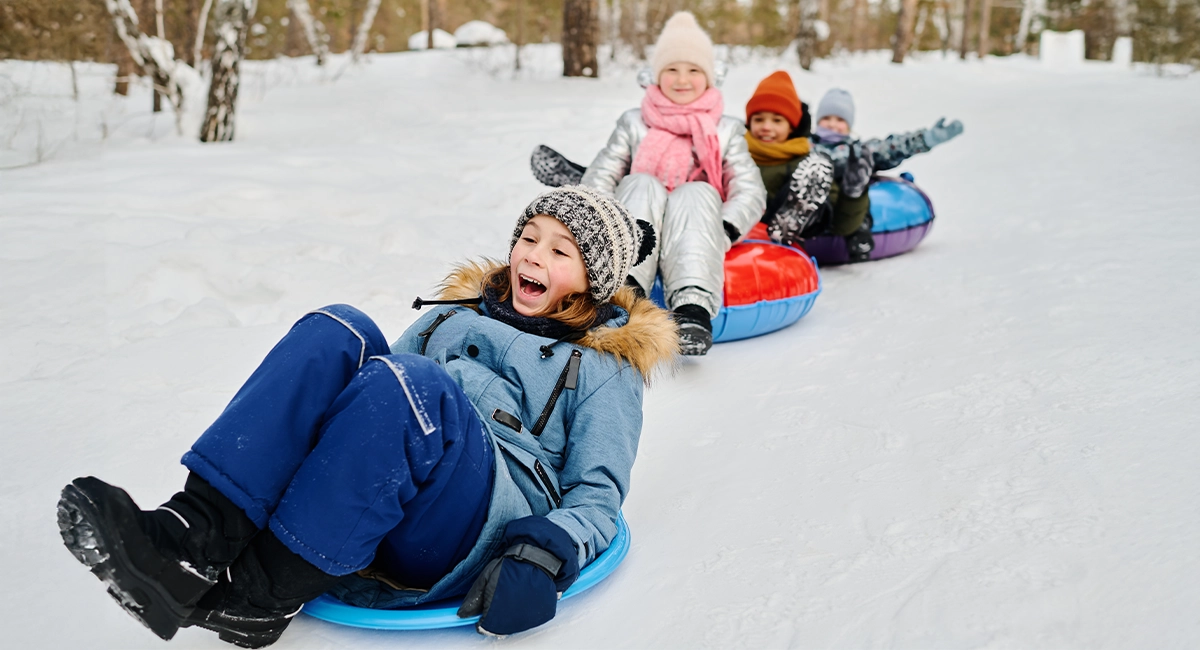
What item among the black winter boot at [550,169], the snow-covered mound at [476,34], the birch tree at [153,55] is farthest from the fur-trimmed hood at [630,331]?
the snow-covered mound at [476,34]

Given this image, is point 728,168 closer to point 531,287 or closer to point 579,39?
point 531,287

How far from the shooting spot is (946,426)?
2650mm

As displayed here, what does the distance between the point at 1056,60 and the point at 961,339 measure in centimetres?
1541

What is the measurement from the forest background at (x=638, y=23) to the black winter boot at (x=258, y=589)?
5.47 meters

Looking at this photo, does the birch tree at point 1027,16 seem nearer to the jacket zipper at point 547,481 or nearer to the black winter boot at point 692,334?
the black winter boot at point 692,334

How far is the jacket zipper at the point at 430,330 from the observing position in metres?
2.07

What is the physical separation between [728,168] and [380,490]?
2744mm

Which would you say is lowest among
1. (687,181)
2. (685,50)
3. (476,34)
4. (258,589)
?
(258,589)

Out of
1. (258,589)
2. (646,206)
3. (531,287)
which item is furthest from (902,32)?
(258,589)

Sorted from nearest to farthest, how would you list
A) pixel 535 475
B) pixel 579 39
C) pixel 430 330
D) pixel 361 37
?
pixel 535 475 < pixel 430 330 < pixel 579 39 < pixel 361 37

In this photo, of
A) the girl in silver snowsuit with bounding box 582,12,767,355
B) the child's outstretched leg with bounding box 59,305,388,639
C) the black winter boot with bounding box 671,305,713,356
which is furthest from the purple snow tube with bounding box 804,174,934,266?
the child's outstretched leg with bounding box 59,305,388,639

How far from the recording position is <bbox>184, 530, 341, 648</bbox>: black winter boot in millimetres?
1540

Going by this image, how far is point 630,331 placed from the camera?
2.09 m

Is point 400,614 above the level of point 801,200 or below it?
below
